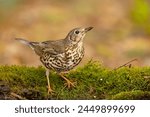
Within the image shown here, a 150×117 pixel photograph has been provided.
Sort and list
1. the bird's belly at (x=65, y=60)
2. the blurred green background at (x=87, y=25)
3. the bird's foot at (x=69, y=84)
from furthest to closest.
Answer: the blurred green background at (x=87, y=25), the bird's belly at (x=65, y=60), the bird's foot at (x=69, y=84)

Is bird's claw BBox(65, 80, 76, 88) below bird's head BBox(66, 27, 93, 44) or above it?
below

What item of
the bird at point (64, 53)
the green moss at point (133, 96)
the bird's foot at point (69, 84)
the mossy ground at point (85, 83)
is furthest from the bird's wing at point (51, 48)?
the green moss at point (133, 96)

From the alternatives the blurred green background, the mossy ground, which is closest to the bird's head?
the mossy ground

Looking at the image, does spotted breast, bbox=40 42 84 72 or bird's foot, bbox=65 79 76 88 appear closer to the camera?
bird's foot, bbox=65 79 76 88

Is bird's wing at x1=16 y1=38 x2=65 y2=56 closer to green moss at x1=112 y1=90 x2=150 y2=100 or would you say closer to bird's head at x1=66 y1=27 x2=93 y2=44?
bird's head at x1=66 y1=27 x2=93 y2=44

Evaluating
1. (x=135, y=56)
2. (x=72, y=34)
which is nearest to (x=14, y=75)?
(x=72, y=34)

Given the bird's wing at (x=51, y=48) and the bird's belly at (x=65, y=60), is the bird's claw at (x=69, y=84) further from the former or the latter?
the bird's wing at (x=51, y=48)

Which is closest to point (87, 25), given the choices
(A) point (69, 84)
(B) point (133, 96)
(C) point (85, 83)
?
(C) point (85, 83)
